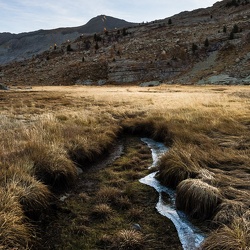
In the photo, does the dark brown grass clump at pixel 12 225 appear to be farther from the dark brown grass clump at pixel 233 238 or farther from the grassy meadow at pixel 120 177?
the dark brown grass clump at pixel 233 238

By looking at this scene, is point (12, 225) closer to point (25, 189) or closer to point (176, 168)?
point (25, 189)

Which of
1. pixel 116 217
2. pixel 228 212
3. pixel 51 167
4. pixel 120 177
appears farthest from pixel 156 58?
pixel 228 212

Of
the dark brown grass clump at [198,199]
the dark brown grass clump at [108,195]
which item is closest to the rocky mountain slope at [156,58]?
the dark brown grass clump at [108,195]

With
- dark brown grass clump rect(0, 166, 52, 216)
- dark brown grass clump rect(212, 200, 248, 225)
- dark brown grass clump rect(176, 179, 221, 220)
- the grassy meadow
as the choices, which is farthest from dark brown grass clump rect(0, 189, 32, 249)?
dark brown grass clump rect(212, 200, 248, 225)

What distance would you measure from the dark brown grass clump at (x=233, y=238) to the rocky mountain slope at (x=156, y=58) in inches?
1819

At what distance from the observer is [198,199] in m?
5.97

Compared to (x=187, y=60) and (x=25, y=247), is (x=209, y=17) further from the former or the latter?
(x=25, y=247)

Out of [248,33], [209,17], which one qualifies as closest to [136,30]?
[209,17]

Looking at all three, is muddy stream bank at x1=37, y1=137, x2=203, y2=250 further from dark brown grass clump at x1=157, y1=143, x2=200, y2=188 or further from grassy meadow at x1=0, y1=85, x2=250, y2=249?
dark brown grass clump at x1=157, y1=143, x2=200, y2=188

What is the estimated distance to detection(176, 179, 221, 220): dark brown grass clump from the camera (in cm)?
582

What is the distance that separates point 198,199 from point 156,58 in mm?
64589

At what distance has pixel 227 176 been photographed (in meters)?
6.86

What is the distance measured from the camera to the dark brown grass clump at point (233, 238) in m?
4.19

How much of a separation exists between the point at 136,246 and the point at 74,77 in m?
62.1
